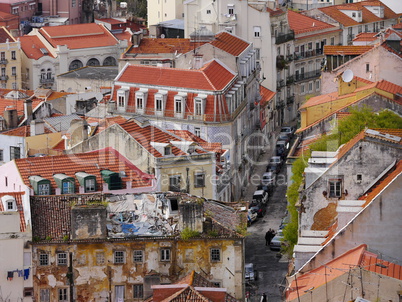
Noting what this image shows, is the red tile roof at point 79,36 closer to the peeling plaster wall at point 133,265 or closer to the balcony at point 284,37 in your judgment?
the balcony at point 284,37

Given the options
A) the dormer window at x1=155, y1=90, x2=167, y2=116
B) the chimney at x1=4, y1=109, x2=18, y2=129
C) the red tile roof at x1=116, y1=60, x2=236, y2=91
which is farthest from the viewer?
the dormer window at x1=155, y1=90, x2=167, y2=116

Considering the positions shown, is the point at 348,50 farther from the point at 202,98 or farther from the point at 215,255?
the point at 215,255

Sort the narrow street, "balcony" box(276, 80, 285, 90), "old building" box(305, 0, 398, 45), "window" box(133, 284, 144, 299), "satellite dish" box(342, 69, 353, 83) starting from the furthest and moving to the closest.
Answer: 1. "old building" box(305, 0, 398, 45)
2. "balcony" box(276, 80, 285, 90)
3. "satellite dish" box(342, 69, 353, 83)
4. the narrow street
5. "window" box(133, 284, 144, 299)

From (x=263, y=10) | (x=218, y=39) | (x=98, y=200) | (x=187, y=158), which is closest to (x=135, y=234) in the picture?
(x=98, y=200)

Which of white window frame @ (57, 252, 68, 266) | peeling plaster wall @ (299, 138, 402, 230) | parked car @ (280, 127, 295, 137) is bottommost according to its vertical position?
parked car @ (280, 127, 295, 137)

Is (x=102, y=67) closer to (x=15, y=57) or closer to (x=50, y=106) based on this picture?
(x=15, y=57)

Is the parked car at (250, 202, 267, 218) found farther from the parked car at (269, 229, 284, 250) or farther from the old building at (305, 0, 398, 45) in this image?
the old building at (305, 0, 398, 45)

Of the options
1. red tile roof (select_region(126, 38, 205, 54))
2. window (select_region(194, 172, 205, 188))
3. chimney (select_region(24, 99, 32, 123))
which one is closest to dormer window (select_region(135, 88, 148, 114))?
chimney (select_region(24, 99, 32, 123))

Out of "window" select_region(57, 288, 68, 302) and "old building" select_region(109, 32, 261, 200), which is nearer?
"window" select_region(57, 288, 68, 302)
